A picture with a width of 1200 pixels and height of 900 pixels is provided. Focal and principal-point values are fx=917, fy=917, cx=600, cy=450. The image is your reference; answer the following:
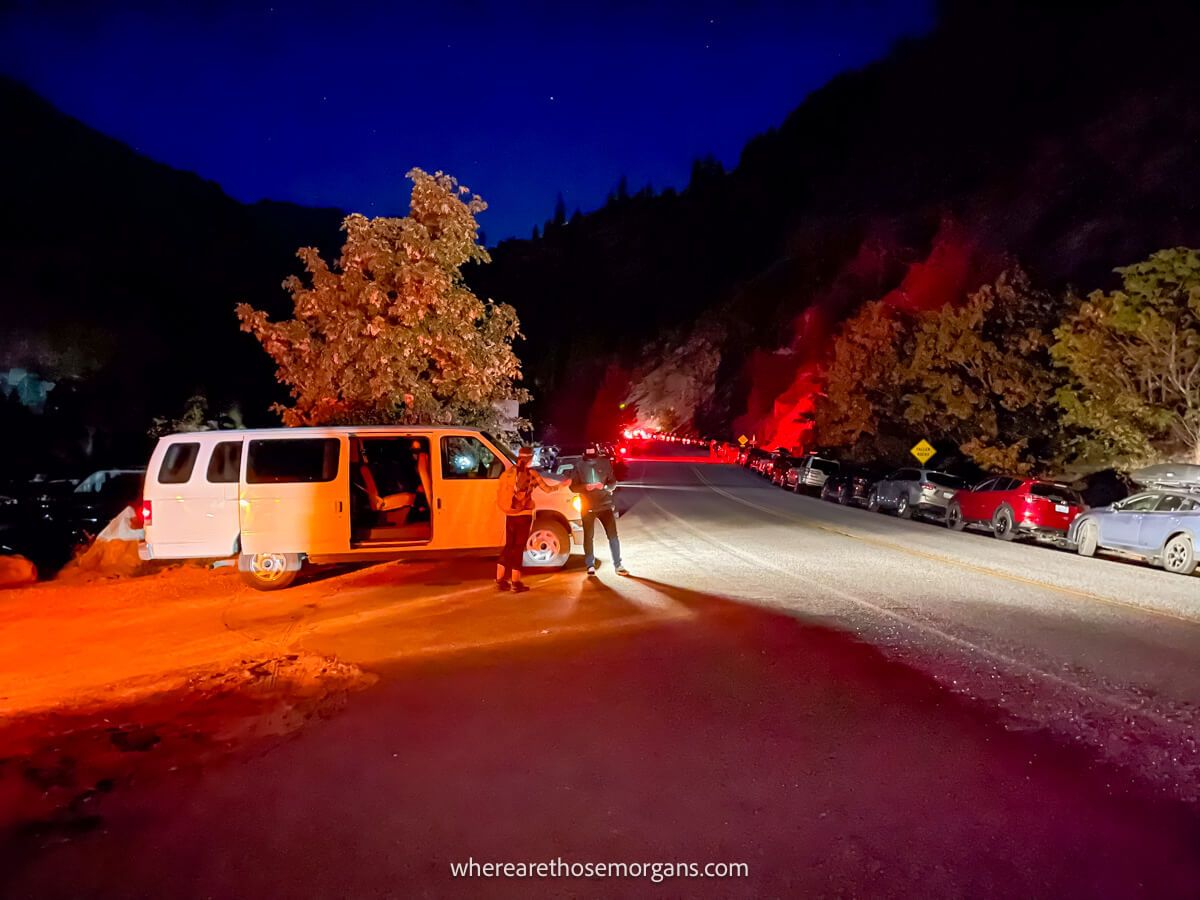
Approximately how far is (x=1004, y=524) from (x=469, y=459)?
1551 cm

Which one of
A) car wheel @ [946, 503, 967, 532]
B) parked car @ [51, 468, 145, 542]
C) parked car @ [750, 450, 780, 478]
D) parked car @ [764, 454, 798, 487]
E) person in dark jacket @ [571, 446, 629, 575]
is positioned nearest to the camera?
person in dark jacket @ [571, 446, 629, 575]

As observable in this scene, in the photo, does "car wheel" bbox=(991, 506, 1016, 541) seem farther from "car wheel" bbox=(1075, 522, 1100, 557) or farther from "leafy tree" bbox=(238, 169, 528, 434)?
"leafy tree" bbox=(238, 169, 528, 434)

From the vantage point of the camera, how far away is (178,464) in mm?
11281

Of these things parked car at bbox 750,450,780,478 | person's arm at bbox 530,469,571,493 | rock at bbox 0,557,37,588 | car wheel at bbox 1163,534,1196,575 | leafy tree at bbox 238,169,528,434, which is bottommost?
rock at bbox 0,557,37,588

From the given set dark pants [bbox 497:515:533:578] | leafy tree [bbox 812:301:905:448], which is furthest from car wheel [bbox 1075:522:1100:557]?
leafy tree [bbox 812:301:905:448]

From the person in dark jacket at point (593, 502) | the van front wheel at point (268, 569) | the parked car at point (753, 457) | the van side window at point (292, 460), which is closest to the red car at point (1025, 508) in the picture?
the person in dark jacket at point (593, 502)

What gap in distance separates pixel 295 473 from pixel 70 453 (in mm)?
28314

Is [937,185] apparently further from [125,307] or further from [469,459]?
[469,459]

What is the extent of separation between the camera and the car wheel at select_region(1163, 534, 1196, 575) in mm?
15164

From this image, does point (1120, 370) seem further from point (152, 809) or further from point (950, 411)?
point (152, 809)

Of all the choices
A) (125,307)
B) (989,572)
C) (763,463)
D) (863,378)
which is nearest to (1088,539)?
(989,572)

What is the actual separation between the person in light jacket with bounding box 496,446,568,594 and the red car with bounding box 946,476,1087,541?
14.7 meters

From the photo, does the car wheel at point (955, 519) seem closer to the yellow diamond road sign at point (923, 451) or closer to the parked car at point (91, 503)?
the yellow diamond road sign at point (923, 451)

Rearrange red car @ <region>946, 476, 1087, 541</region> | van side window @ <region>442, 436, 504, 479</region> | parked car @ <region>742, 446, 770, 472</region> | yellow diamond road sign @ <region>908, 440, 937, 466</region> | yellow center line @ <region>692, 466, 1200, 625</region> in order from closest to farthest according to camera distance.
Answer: yellow center line @ <region>692, 466, 1200, 625</region>, van side window @ <region>442, 436, 504, 479</region>, red car @ <region>946, 476, 1087, 541</region>, yellow diamond road sign @ <region>908, 440, 937, 466</region>, parked car @ <region>742, 446, 770, 472</region>
